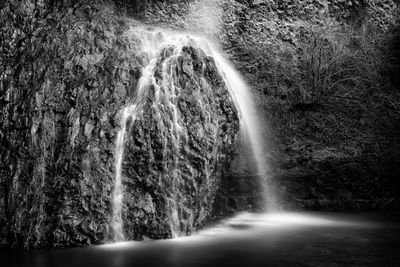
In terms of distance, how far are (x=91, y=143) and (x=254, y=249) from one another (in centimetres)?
337

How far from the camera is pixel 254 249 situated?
21.9 feet

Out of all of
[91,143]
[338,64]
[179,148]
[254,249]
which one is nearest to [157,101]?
[179,148]

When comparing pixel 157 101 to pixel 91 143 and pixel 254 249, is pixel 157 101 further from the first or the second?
pixel 254 249

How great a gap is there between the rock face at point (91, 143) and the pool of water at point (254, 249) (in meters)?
0.41

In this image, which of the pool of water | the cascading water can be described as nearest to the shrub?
the cascading water

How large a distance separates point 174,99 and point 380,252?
4.45 metres

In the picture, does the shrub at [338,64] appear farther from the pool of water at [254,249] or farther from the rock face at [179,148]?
the pool of water at [254,249]

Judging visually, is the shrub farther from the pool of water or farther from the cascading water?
the pool of water

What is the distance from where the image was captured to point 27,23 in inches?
353

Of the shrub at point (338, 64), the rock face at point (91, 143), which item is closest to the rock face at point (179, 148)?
the rock face at point (91, 143)

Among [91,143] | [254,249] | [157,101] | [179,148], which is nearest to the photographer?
[254,249]

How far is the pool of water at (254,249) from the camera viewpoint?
5.93 metres

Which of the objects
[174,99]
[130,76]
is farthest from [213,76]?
[130,76]

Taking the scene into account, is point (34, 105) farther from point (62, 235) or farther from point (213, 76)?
point (213, 76)
